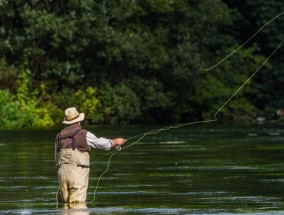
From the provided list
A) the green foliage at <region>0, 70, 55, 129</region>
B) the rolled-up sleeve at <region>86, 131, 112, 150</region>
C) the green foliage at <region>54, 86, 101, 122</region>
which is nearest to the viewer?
the rolled-up sleeve at <region>86, 131, 112, 150</region>

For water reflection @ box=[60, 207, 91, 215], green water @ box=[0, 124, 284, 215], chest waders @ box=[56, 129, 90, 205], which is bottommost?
green water @ box=[0, 124, 284, 215]

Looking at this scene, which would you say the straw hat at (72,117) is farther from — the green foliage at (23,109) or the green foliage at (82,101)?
the green foliage at (82,101)

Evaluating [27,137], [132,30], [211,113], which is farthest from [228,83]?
[27,137]

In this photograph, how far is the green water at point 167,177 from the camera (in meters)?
17.8

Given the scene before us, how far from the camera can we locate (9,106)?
1924 inches

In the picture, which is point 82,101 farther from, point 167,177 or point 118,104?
point 167,177

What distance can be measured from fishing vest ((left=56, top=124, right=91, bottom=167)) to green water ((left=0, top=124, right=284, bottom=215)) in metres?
0.66

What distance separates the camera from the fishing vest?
59.8 ft

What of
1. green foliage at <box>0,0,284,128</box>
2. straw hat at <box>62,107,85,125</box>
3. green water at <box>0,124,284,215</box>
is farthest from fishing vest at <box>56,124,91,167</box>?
green foliage at <box>0,0,284,128</box>

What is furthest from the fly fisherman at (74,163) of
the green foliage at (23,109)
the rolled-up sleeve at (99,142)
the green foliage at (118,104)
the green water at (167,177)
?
the green foliage at (118,104)

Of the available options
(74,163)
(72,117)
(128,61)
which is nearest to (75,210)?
(74,163)

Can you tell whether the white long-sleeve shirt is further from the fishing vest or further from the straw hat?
the straw hat

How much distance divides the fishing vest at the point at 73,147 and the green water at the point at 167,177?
66 centimetres

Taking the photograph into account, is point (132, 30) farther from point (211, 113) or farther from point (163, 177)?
point (163, 177)
